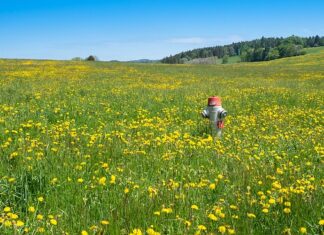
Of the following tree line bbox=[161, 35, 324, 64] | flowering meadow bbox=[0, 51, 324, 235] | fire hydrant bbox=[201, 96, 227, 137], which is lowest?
flowering meadow bbox=[0, 51, 324, 235]

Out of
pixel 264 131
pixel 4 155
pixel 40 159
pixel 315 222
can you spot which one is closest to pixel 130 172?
pixel 40 159

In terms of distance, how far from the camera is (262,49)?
12650 centimetres

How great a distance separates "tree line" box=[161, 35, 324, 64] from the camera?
114m

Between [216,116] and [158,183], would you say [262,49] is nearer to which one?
[216,116]

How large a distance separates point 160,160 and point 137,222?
207cm

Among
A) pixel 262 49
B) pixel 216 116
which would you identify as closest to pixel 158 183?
pixel 216 116

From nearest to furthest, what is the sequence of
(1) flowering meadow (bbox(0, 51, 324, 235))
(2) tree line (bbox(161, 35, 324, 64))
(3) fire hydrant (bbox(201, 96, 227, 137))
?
(1) flowering meadow (bbox(0, 51, 324, 235))
(3) fire hydrant (bbox(201, 96, 227, 137))
(2) tree line (bbox(161, 35, 324, 64))

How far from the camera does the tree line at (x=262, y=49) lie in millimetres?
113812

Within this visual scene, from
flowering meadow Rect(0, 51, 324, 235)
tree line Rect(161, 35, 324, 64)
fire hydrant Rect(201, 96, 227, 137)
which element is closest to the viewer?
flowering meadow Rect(0, 51, 324, 235)

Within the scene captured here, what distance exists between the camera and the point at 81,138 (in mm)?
6633

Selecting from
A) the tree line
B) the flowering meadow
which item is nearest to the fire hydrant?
the flowering meadow

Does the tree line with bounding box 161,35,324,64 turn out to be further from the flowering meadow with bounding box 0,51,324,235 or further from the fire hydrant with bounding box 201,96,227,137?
the flowering meadow with bounding box 0,51,324,235

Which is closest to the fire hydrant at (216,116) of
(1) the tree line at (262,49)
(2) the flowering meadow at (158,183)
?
(2) the flowering meadow at (158,183)

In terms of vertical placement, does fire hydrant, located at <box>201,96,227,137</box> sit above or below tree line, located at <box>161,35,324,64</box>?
below
